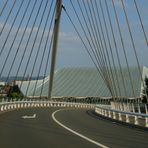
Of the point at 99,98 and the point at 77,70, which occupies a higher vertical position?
the point at 77,70

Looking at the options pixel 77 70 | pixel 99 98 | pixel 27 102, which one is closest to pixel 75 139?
pixel 27 102

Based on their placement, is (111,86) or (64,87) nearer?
(111,86)

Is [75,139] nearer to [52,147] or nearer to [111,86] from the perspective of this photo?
[52,147]

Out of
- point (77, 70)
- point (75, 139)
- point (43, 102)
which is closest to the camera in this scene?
point (75, 139)

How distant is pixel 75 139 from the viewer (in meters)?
16.2

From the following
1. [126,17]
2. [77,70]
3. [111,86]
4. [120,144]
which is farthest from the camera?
[77,70]

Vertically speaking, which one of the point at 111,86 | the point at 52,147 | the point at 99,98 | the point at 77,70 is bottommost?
the point at 52,147

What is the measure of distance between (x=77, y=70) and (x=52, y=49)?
91387 millimetres

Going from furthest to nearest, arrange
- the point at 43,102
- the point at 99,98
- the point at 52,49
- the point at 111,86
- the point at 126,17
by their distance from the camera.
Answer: the point at 99,98, the point at 43,102, the point at 52,49, the point at 111,86, the point at 126,17

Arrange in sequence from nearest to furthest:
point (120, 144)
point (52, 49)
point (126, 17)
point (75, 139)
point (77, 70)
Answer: point (120, 144) → point (75, 139) → point (126, 17) → point (52, 49) → point (77, 70)

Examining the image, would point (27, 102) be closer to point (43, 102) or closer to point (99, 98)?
point (43, 102)

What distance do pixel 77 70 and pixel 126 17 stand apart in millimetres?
114984

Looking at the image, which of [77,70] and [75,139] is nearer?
[75,139]

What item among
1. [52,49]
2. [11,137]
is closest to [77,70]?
[52,49]
